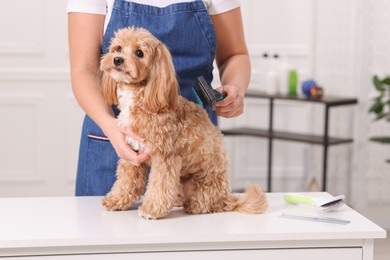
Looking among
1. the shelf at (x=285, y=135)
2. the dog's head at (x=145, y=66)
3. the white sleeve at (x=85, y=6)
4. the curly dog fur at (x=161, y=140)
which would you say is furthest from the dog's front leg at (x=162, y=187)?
the shelf at (x=285, y=135)

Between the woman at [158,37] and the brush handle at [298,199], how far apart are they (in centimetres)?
28

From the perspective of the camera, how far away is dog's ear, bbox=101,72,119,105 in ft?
5.69

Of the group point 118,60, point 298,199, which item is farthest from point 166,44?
point 298,199

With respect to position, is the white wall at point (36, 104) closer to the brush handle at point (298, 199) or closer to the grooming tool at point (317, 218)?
the brush handle at point (298, 199)

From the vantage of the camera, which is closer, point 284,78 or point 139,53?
point 139,53

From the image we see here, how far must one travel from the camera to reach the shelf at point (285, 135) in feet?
15.3

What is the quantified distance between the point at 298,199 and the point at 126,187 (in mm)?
497

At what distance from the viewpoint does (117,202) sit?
180 cm

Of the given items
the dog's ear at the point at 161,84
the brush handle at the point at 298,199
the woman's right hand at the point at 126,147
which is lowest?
the brush handle at the point at 298,199

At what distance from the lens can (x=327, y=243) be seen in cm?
169

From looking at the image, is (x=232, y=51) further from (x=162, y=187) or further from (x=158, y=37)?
(x=162, y=187)

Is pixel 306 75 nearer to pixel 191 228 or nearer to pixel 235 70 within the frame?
pixel 235 70

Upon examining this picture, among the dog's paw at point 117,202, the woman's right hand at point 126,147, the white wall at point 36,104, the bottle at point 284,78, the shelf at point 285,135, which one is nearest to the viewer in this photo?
the woman's right hand at point 126,147

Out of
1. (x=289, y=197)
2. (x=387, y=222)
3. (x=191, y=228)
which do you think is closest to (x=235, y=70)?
(x=289, y=197)
